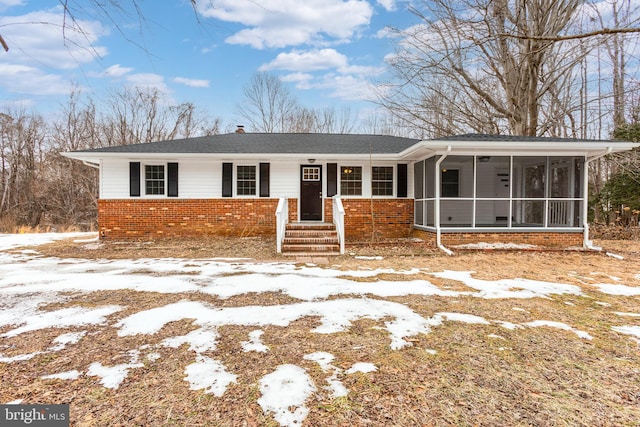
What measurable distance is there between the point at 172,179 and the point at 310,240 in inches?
200

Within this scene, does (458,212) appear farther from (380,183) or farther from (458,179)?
(380,183)

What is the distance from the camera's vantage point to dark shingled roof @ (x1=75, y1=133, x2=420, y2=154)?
10305 millimetres

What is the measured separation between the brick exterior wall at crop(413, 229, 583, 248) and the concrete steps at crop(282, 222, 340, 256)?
284 centimetres

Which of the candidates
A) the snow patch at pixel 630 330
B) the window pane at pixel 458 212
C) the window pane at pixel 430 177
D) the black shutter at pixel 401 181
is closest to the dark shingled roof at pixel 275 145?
the black shutter at pixel 401 181

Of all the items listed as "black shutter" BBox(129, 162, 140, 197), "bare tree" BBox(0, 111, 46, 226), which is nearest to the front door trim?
"black shutter" BBox(129, 162, 140, 197)

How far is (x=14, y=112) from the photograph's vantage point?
2236 centimetres

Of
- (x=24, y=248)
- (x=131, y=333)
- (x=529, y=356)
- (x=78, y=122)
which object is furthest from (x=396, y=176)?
(x=78, y=122)

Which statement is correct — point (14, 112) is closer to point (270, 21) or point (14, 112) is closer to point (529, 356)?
point (270, 21)

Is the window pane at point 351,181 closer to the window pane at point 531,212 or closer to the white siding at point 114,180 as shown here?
the window pane at point 531,212

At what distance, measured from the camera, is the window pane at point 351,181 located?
Answer: 35.5 feet

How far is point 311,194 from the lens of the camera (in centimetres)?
1087

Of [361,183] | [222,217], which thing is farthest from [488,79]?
[222,217]

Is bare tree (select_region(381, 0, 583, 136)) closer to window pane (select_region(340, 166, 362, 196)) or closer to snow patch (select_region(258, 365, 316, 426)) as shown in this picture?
window pane (select_region(340, 166, 362, 196))

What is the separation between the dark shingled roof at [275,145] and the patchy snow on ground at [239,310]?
4575mm
